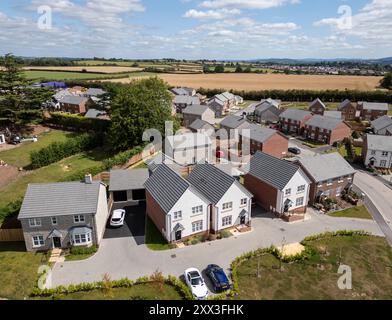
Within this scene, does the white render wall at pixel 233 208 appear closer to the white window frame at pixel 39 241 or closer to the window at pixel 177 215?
the window at pixel 177 215

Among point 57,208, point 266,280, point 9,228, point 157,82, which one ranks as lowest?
point 266,280

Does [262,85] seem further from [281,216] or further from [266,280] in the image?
[266,280]

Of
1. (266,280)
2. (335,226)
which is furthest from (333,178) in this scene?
(266,280)

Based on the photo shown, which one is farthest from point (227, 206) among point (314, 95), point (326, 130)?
point (314, 95)

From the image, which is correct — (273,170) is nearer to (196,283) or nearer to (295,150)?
(196,283)

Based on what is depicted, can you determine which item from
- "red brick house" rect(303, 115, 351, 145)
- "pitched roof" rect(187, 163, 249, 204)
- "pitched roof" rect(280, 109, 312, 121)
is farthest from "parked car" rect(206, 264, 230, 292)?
"pitched roof" rect(280, 109, 312, 121)

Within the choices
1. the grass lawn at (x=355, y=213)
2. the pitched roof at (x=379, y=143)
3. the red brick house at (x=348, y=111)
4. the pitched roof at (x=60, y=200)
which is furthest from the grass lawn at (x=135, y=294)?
the red brick house at (x=348, y=111)
